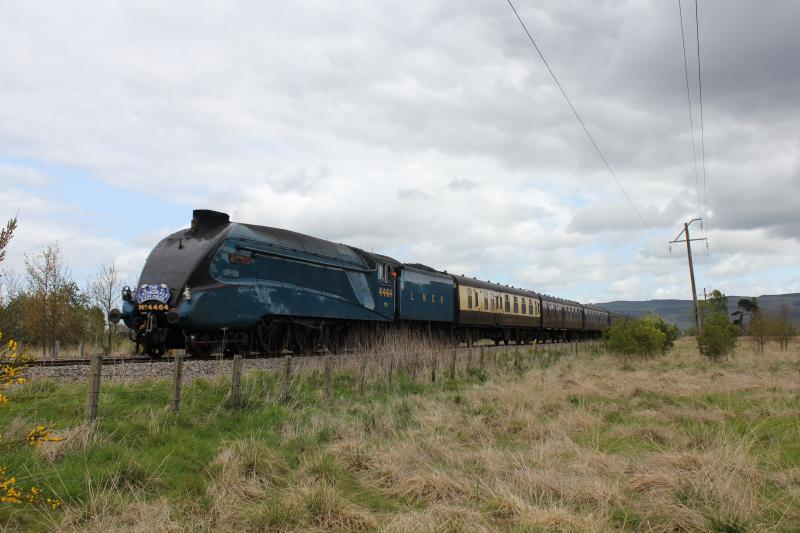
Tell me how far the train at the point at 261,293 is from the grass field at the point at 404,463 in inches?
170

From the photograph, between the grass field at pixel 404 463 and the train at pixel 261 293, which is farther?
the train at pixel 261 293

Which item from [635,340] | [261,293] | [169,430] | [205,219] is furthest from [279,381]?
[635,340]

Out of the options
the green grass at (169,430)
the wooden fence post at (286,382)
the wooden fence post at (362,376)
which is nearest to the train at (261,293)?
the wooden fence post at (362,376)

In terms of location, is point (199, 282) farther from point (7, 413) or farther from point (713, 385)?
point (713, 385)

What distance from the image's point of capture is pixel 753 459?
655 centimetres

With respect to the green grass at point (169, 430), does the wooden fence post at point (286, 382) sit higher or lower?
higher

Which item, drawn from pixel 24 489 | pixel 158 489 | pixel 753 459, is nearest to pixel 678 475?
pixel 753 459

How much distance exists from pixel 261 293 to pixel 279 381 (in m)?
5.13

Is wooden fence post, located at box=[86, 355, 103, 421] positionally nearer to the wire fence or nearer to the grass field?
the wire fence

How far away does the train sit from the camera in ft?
48.9

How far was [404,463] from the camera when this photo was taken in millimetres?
6918

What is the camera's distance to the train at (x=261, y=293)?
1489 cm

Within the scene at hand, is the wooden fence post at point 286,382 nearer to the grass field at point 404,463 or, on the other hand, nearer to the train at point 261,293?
the grass field at point 404,463

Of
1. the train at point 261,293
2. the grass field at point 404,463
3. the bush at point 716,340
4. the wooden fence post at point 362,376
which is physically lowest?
the grass field at point 404,463
